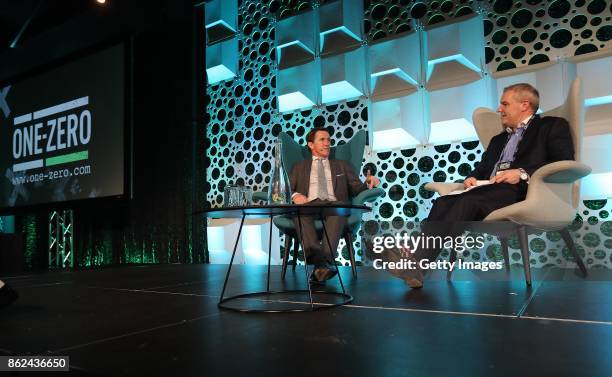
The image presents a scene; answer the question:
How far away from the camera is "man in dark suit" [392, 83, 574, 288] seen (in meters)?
2.09

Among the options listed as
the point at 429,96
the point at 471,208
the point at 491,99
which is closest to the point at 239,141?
the point at 429,96

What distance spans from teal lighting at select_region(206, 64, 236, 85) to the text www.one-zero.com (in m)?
1.48

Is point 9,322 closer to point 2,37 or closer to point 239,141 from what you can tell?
point 239,141

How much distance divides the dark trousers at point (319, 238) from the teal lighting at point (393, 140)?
1218 millimetres

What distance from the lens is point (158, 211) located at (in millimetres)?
4855

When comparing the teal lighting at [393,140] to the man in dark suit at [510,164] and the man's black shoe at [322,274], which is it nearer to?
the man in dark suit at [510,164]

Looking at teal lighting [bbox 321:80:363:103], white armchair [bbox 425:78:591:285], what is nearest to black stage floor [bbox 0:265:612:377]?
white armchair [bbox 425:78:591:285]

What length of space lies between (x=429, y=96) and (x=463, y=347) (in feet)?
9.03

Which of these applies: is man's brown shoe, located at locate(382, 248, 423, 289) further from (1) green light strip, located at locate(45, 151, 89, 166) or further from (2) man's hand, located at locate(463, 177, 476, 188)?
(1) green light strip, located at locate(45, 151, 89, 166)

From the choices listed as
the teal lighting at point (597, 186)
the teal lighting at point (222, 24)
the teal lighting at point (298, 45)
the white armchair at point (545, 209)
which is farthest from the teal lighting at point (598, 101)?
the teal lighting at point (222, 24)

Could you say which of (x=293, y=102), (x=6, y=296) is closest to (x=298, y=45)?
(x=293, y=102)

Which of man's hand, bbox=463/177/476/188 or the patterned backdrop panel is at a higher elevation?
the patterned backdrop panel

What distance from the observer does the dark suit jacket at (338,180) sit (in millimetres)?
2799

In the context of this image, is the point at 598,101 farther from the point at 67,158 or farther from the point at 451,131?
the point at 67,158
